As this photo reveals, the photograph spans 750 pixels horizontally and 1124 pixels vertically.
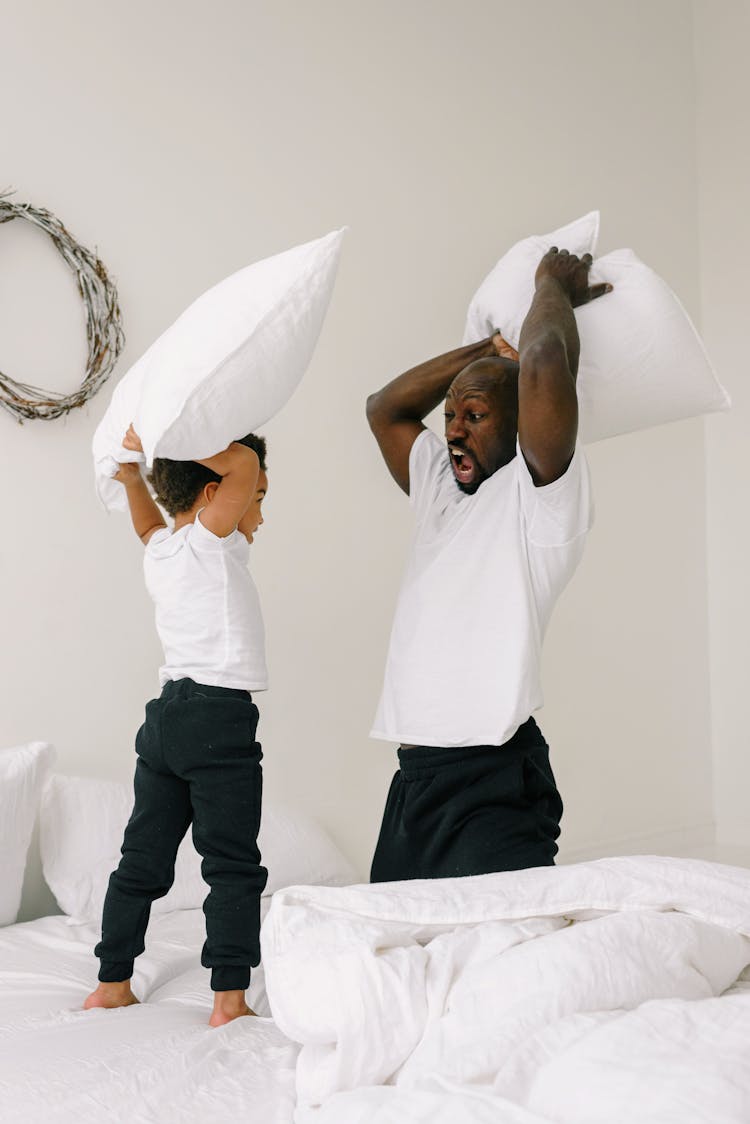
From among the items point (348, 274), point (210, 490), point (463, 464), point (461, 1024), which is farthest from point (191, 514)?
point (348, 274)

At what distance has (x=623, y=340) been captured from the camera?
2.09 metres

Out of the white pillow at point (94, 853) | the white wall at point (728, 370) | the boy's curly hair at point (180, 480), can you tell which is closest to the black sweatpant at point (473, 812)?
the boy's curly hair at point (180, 480)

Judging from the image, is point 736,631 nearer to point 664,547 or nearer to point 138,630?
point 664,547

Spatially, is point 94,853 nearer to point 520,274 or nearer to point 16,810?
point 16,810

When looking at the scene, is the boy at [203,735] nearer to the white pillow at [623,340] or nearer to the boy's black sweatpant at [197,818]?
the boy's black sweatpant at [197,818]

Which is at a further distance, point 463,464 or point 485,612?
point 463,464

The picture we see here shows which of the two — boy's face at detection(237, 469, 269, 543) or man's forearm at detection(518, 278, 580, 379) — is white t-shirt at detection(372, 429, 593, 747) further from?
boy's face at detection(237, 469, 269, 543)

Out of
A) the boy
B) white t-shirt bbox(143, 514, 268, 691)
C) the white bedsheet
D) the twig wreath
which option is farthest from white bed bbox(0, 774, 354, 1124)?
the twig wreath

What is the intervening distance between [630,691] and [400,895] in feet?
8.64

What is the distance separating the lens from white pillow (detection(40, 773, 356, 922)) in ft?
7.64

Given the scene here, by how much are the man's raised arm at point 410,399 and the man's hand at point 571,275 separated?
17cm

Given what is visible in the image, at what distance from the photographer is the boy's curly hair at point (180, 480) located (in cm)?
193

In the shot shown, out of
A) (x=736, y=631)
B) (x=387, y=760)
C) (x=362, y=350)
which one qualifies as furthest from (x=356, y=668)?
(x=736, y=631)

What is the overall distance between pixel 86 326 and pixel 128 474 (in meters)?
0.77
